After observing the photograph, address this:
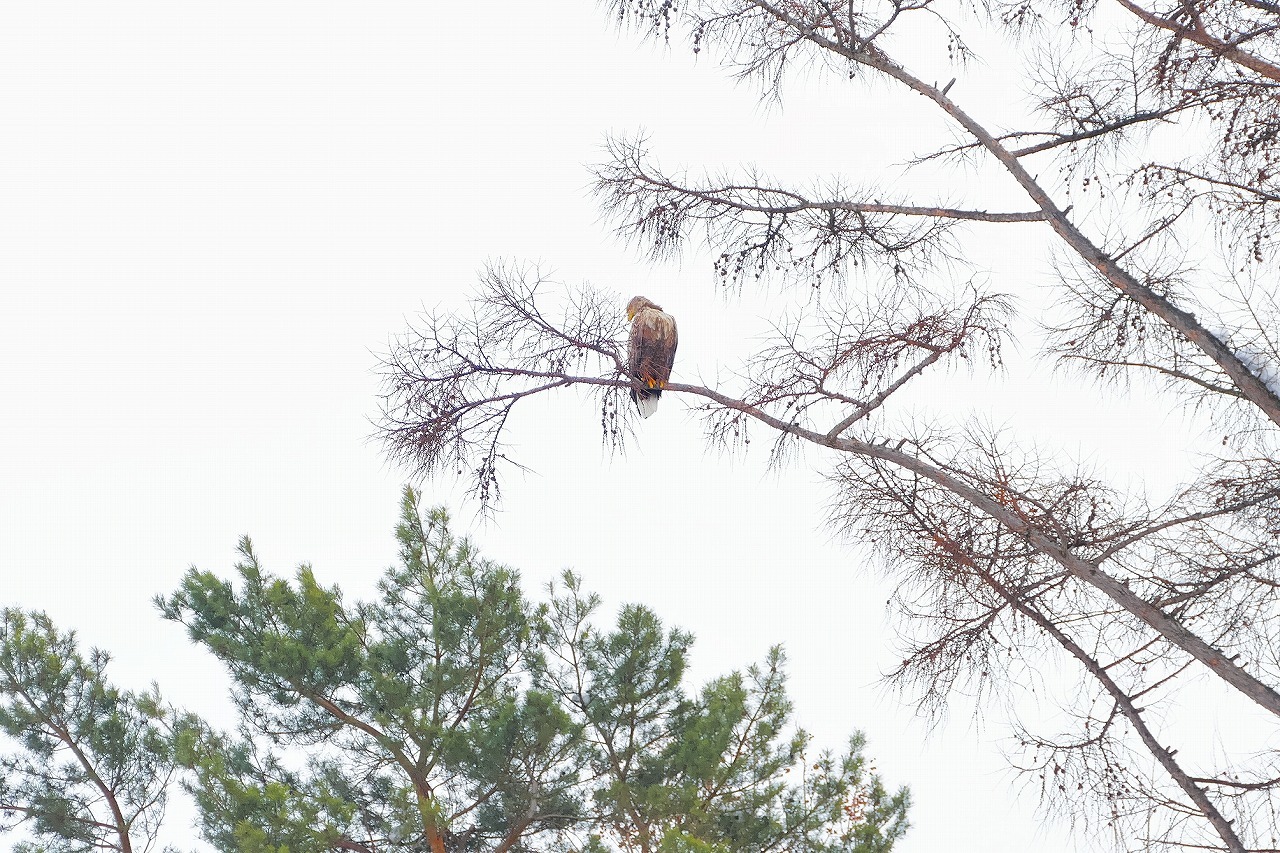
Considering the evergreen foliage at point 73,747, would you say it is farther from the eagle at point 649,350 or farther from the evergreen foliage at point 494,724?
the eagle at point 649,350

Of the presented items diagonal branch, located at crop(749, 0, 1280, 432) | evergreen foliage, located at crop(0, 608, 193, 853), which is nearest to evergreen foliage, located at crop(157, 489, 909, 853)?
evergreen foliage, located at crop(0, 608, 193, 853)

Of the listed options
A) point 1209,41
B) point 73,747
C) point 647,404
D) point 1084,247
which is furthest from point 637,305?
point 73,747

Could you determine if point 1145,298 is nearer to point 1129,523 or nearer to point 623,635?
point 1129,523

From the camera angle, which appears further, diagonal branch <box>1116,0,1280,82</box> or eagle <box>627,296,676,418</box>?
eagle <box>627,296,676,418</box>

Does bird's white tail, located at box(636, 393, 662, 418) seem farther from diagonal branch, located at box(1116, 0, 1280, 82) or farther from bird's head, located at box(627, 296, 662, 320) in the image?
diagonal branch, located at box(1116, 0, 1280, 82)

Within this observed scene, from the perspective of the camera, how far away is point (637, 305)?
4754mm

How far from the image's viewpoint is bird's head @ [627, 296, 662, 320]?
468cm

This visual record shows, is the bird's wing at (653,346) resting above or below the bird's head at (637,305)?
below

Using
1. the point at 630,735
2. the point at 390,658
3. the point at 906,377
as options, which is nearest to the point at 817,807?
the point at 630,735

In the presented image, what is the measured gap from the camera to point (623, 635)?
7359 millimetres

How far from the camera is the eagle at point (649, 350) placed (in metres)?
4.27

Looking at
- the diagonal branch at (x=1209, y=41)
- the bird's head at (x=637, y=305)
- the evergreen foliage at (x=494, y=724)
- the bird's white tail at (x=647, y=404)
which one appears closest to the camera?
the diagonal branch at (x=1209, y=41)

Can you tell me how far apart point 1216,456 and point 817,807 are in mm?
4009

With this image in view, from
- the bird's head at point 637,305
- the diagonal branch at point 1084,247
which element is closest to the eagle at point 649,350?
the bird's head at point 637,305
